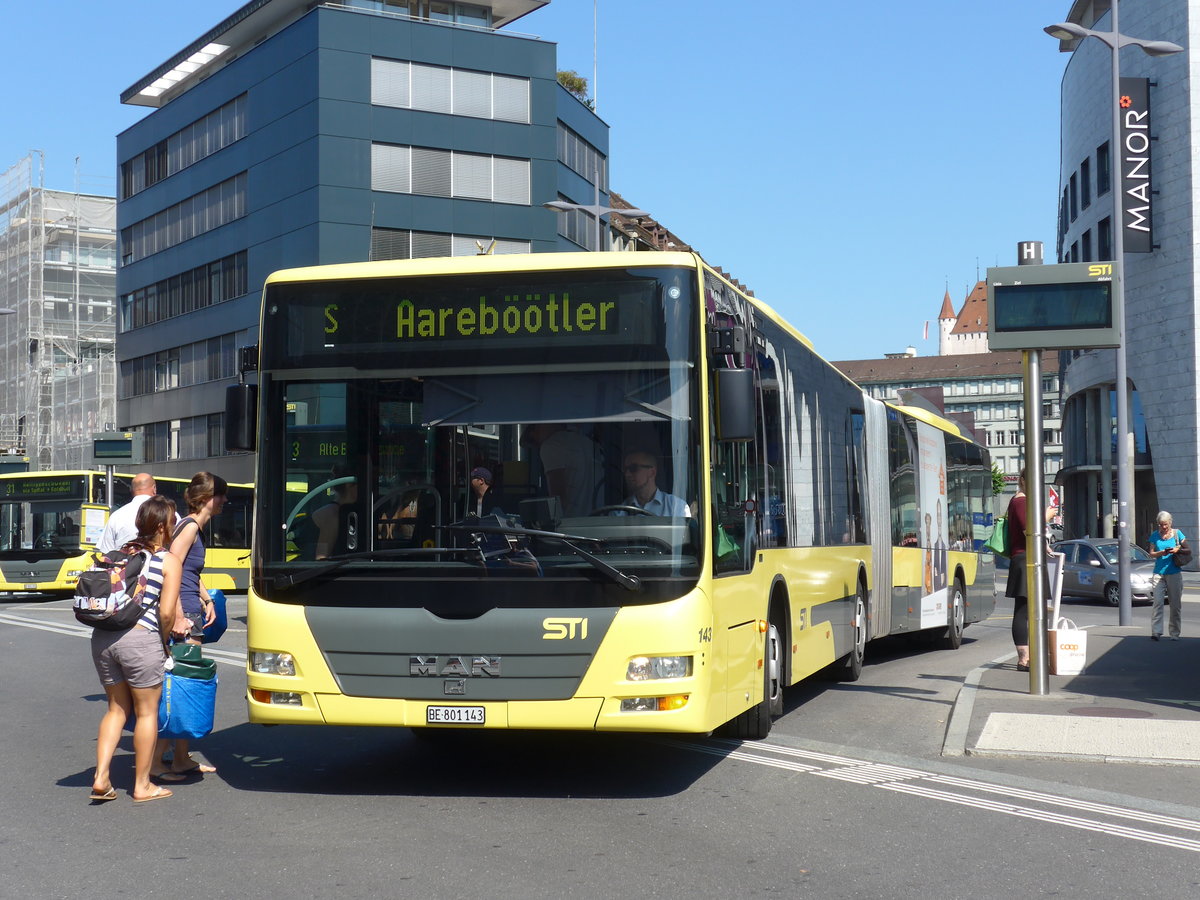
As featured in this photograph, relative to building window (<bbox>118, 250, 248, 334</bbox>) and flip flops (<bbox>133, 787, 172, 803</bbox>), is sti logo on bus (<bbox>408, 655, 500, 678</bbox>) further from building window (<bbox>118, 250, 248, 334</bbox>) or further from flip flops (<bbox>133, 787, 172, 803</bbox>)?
building window (<bbox>118, 250, 248, 334</bbox>)

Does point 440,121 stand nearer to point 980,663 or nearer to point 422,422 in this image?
point 980,663

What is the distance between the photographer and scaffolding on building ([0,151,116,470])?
222ft

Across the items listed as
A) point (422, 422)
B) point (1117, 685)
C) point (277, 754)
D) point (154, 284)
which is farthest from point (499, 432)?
point (154, 284)

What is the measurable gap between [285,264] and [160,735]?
4329 cm

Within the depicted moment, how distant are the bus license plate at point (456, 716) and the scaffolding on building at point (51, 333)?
205ft

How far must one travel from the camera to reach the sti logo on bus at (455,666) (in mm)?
7770

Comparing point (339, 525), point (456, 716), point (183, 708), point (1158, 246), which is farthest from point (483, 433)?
point (1158, 246)

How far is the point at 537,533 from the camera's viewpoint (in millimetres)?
7797

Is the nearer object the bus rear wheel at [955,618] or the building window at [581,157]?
the bus rear wheel at [955,618]

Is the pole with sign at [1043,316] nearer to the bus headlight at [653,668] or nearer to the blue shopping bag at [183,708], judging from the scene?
the bus headlight at [653,668]

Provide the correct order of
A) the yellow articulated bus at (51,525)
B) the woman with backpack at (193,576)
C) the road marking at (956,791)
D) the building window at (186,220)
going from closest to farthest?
the road marking at (956,791) → the woman with backpack at (193,576) → the yellow articulated bus at (51,525) → the building window at (186,220)

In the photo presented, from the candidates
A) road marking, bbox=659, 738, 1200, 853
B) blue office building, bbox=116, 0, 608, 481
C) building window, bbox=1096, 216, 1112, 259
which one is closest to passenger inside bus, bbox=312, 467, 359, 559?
road marking, bbox=659, 738, 1200, 853

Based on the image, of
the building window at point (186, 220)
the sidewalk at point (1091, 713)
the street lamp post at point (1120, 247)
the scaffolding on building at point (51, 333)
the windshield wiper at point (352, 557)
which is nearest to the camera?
the windshield wiper at point (352, 557)

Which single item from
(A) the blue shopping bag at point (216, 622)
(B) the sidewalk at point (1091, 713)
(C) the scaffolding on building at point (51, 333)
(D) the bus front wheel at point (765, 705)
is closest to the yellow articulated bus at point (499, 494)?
(A) the blue shopping bag at point (216, 622)
